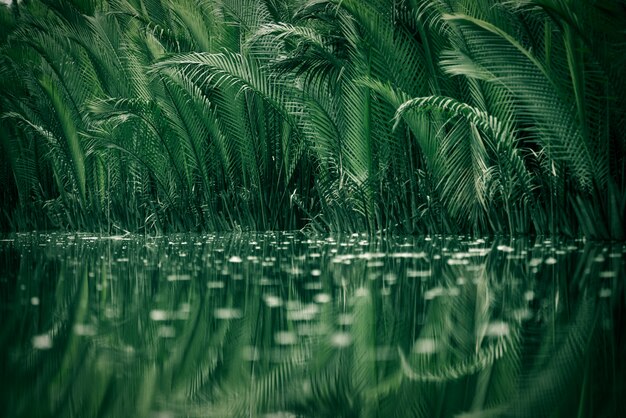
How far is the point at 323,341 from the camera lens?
233cm

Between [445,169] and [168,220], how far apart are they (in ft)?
15.2

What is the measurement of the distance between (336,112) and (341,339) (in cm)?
614

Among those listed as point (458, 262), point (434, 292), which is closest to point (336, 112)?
point (458, 262)

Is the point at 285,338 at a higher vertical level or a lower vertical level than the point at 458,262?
lower

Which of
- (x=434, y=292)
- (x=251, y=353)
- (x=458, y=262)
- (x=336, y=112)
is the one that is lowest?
(x=251, y=353)

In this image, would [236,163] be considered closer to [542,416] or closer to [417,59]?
[417,59]

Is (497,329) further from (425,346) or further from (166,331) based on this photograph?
(166,331)

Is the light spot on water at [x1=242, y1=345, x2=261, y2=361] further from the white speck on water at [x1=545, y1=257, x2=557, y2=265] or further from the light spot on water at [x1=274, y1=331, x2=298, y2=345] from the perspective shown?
the white speck on water at [x1=545, y1=257, x2=557, y2=265]

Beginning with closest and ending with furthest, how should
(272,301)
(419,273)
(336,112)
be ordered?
(272,301)
(419,273)
(336,112)

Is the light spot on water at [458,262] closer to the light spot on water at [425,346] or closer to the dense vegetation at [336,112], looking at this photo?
the dense vegetation at [336,112]

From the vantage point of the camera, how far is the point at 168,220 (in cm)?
1071

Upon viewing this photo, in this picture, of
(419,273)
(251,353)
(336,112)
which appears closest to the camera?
(251,353)

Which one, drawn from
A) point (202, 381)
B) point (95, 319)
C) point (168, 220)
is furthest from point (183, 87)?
point (202, 381)

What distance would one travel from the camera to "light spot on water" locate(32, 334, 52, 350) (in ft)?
7.64
